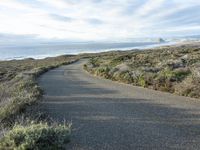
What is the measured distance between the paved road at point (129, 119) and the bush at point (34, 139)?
1.13 metres

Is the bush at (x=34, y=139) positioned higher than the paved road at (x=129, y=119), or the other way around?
the bush at (x=34, y=139)

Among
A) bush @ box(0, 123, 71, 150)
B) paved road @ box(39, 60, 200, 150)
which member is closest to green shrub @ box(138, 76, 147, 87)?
paved road @ box(39, 60, 200, 150)

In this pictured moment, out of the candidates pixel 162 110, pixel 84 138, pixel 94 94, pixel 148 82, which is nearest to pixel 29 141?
pixel 84 138

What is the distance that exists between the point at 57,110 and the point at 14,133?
662cm

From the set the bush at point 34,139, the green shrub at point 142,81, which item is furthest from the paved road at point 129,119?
the green shrub at point 142,81

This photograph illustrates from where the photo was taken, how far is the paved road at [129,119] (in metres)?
9.20

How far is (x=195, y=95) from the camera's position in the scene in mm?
15625

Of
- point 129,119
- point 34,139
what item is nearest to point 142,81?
point 129,119

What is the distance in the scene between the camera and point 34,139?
7.55 m

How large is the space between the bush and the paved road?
44.6 inches

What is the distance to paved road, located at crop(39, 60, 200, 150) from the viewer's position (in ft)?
30.2

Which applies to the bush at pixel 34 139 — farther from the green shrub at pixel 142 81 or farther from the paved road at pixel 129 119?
the green shrub at pixel 142 81

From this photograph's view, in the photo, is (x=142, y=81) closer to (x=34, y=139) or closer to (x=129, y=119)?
(x=129, y=119)

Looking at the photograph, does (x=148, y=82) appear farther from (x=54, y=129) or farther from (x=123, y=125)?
(x=54, y=129)
